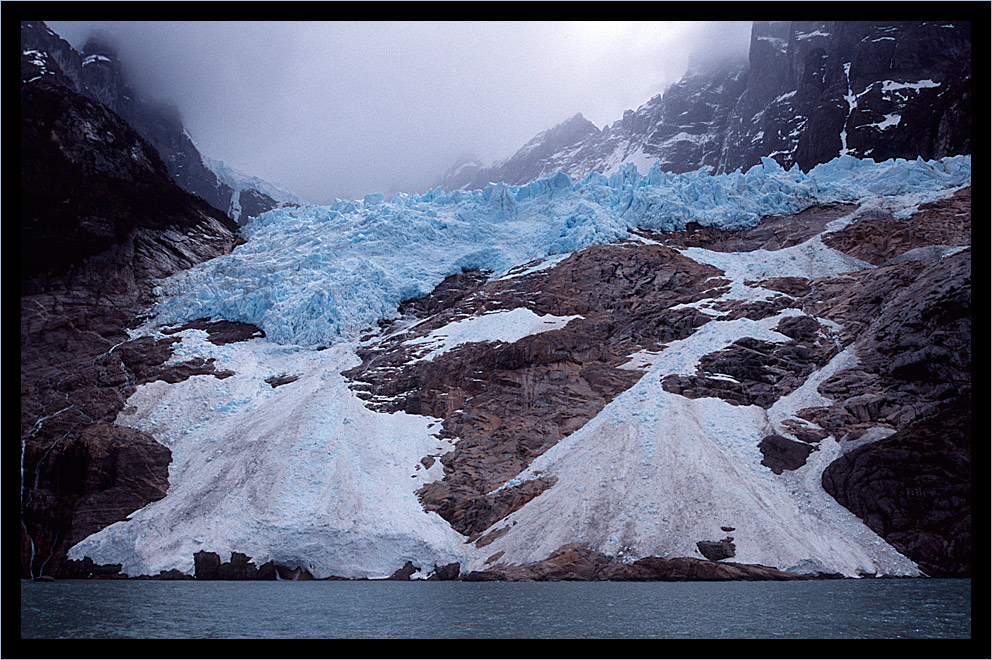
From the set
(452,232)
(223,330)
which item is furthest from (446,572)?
(452,232)

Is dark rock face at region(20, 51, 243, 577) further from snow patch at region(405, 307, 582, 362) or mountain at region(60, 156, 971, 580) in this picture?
Answer: snow patch at region(405, 307, 582, 362)

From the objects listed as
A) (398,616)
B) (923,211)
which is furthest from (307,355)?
(923,211)

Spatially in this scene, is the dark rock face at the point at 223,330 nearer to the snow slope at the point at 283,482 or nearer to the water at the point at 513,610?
the snow slope at the point at 283,482

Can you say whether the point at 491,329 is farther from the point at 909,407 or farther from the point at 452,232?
the point at 909,407

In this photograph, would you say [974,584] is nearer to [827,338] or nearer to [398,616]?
[398,616]
